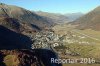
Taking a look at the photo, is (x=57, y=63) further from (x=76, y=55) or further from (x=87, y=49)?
(x=87, y=49)

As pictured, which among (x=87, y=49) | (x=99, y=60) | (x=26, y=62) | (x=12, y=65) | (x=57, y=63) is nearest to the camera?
(x=12, y=65)

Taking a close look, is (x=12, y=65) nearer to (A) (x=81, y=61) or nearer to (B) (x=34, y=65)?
(B) (x=34, y=65)

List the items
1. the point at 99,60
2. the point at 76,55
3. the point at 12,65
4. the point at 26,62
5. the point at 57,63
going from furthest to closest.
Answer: the point at 76,55
the point at 99,60
the point at 57,63
the point at 26,62
the point at 12,65

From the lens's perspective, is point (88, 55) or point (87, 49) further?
point (87, 49)

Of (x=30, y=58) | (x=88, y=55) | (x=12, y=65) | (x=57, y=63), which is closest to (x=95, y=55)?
(x=88, y=55)

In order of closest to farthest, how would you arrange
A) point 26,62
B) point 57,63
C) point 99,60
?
point 26,62
point 57,63
point 99,60

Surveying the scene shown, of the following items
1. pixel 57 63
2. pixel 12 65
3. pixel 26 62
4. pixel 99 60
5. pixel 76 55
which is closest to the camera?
pixel 12 65

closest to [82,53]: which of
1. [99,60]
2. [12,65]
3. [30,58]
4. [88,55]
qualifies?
[88,55]

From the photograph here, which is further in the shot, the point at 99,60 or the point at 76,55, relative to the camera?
the point at 76,55
